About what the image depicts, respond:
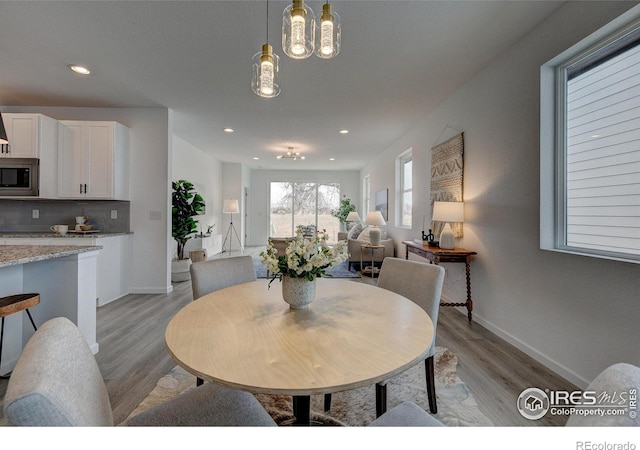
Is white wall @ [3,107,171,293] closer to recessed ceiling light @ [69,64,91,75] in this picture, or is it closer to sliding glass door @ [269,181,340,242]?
recessed ceiling light @ [69,64,91,75]

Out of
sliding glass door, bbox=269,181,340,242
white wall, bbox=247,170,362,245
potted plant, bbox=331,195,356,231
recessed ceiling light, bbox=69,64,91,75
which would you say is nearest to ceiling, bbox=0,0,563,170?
recessed ceiling light, bbox=69,64,91,75

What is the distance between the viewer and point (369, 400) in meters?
1.65

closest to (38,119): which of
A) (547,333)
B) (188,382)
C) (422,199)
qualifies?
(188,382)

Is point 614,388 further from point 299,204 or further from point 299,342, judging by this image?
point 299,204

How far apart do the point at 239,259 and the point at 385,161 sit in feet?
16.6

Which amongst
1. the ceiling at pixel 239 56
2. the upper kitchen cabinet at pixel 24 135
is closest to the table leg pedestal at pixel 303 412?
the ceiling at pixel 239 56

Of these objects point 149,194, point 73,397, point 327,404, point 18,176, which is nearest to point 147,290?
point 149,194

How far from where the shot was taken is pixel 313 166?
8.47 metres

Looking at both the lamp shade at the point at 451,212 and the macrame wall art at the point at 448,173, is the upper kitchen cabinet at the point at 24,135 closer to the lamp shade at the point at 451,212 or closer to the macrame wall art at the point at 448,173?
the lamp shade at the point at 451,212

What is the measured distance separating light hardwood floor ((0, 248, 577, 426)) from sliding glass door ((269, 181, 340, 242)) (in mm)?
6338

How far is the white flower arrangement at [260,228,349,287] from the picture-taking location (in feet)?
3.79

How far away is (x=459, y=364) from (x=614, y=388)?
166 centimetres

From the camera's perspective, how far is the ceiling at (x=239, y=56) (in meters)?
2.03

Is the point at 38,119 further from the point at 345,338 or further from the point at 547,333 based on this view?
the point at 547,333
